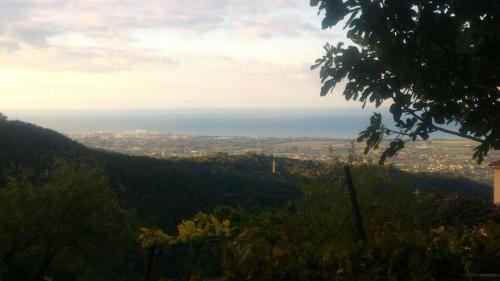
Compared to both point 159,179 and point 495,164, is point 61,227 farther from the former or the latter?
point 159,179

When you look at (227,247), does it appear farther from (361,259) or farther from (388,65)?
(388,65)

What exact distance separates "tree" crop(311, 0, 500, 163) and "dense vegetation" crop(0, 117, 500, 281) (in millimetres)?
1073

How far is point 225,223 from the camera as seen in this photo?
8961 mm

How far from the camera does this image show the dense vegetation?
13.4 ft

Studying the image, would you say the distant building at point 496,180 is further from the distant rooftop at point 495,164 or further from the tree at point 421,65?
the tree at point 421,65

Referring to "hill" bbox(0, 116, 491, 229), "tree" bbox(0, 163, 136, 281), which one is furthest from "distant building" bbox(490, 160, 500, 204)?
"tree" bbox(0, 163, 136, 281)

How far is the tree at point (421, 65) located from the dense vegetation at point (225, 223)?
107 centimetres

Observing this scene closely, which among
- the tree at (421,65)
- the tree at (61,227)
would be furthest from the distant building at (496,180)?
the tree at (421,65)

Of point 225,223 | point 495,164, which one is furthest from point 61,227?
point 495,164

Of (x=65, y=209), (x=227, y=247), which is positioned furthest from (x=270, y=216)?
(x=65, y=209)

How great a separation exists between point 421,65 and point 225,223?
645 centimetres

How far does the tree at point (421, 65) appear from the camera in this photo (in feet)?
8.60

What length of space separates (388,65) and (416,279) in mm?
1616

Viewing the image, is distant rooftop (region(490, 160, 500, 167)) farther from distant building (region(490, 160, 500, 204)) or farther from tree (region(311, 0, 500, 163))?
tree (region(311, 0, 500, 163))
